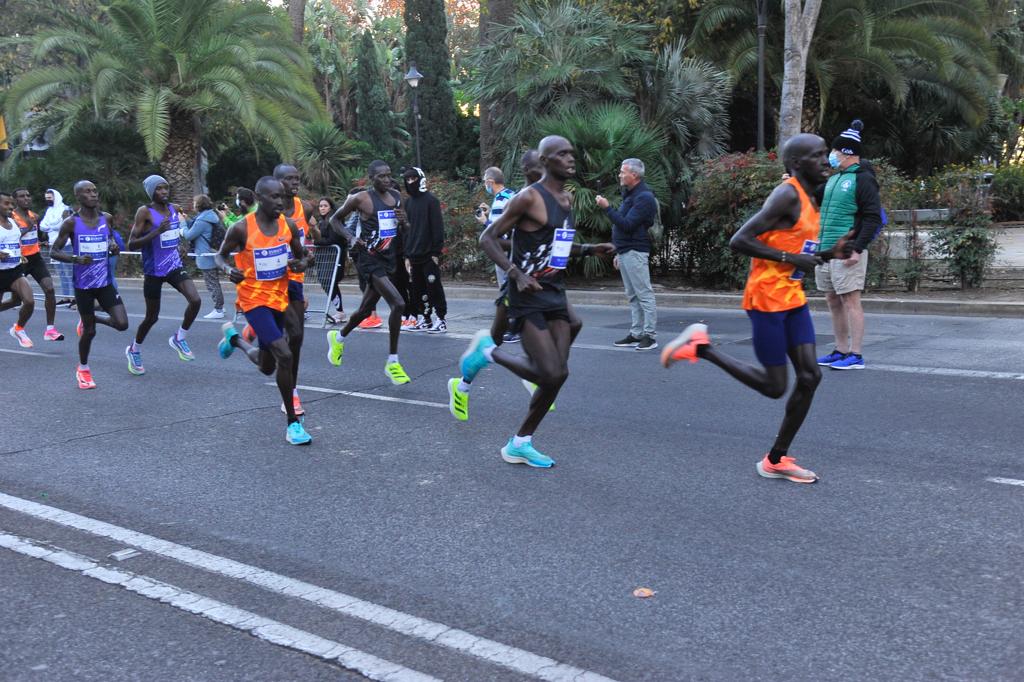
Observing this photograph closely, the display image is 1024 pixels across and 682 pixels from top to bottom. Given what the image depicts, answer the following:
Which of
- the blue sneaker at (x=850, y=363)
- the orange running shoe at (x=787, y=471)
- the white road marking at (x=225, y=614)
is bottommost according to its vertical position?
the white road marking at (x=225, y=614)

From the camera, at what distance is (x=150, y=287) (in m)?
9.97

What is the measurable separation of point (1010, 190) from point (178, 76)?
795 inches

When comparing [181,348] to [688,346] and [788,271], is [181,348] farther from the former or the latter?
[788,271]

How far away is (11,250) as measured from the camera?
39.4 ft

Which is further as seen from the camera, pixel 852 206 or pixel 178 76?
pixel 178 76

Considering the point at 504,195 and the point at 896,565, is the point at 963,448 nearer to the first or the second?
the point at 896,565

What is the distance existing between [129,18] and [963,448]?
2224cm

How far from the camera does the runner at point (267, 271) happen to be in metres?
6.77

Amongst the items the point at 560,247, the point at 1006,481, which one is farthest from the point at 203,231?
the point at 1006,481

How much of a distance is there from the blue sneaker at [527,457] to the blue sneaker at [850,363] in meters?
3.87

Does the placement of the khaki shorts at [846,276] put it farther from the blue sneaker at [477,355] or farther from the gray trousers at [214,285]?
the gray trousers at [214,285]

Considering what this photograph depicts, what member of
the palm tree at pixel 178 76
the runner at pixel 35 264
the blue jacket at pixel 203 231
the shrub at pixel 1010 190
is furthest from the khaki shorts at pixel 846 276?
the shrub at pixel 1010 190

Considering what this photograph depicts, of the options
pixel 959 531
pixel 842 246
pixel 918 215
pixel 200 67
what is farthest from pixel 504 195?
pixel 200 67

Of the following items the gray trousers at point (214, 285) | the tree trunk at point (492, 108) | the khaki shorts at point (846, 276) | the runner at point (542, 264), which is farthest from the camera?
the tree trunk at point (492, 108)
